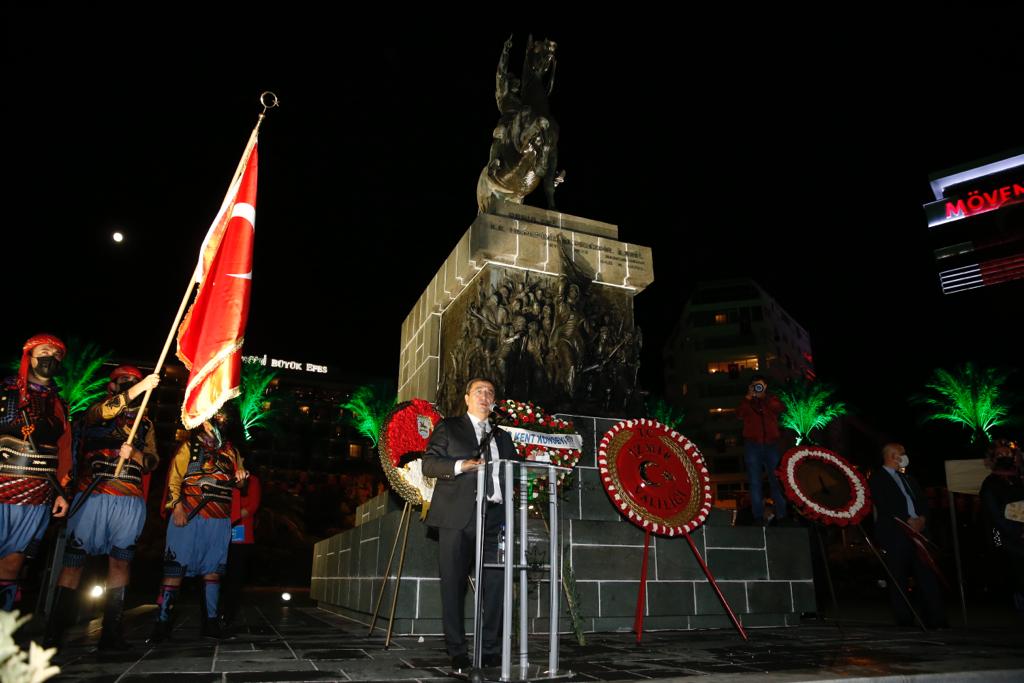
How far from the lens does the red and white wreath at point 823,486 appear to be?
777 cm

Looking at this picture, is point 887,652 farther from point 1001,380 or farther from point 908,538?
point 1001,380

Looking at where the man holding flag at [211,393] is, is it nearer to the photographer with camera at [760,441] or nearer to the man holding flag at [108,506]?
the man holding flag at [108,506]

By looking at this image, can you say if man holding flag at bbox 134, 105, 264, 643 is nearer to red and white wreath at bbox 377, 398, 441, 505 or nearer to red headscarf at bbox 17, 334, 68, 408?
red headscarf at bbox 17, 334, 68, 408

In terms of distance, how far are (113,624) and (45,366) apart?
2.24m

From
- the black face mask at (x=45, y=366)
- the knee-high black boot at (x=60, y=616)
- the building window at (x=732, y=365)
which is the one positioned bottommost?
the knee-high black boot at (x=60, y=616)

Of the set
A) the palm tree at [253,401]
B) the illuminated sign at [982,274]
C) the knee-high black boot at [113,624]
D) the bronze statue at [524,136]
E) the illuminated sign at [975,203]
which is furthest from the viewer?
the palm tree at [253,401]

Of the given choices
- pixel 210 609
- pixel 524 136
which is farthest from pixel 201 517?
pixel 524 136

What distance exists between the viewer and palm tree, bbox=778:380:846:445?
45.8m

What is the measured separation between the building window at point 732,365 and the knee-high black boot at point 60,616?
81037 mm

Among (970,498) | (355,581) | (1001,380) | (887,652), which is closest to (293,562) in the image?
(355,581)

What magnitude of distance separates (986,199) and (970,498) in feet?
44.2

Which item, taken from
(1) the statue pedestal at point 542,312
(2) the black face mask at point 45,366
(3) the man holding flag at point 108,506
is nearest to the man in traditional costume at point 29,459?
(2) the black face mask at point 45,366

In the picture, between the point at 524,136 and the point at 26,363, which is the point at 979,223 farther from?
the point at 26,363

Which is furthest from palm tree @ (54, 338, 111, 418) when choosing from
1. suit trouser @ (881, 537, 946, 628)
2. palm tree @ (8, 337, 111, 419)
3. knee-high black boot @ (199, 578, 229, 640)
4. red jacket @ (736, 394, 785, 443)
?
suit trouser @ (881, 537, 946, 628)
